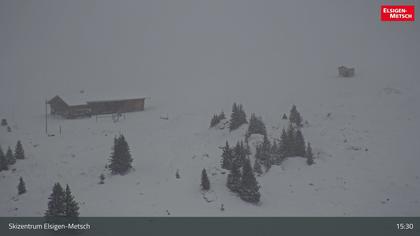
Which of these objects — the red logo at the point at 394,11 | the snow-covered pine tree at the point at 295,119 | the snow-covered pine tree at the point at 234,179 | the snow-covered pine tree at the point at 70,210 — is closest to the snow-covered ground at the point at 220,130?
the snow-covered pine tree at the point at 234,179

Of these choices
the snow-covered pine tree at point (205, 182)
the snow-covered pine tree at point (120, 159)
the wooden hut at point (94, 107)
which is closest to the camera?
the snow-covered pine tree at point (205, 182)

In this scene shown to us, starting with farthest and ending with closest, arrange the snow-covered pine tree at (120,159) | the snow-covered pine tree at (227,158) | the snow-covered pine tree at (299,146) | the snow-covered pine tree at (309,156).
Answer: the snow-covered pine tree at (299,146)
the snow-covered pine tree at (309,156)
the snow-covered pine tree at (227,158)
the snow-covered pine tree at (120,159)

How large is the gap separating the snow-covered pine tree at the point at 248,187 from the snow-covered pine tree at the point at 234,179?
0.71 meters

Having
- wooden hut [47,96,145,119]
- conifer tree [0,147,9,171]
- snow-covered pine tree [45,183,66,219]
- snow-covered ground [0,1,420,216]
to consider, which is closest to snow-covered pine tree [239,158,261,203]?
snow-covered ground [0,1,420,216]

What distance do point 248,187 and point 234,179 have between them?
1812 mm

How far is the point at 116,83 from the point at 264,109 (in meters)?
49.6

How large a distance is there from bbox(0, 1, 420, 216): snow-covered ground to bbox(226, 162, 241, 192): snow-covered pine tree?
0.74 metres

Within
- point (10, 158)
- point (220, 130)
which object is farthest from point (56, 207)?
point (220, 130)

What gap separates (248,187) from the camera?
29.4 meters

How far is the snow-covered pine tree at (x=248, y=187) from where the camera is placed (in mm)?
29344

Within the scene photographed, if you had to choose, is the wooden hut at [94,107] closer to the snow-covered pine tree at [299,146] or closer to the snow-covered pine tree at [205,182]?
the snow-covered pine tree at [205,182]
